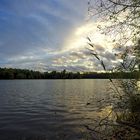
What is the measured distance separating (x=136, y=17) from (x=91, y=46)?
1.79 m

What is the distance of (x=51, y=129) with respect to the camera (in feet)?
55.9

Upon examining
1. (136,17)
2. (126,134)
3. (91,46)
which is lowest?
(126,134)

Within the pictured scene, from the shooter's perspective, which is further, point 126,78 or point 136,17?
point 126,78

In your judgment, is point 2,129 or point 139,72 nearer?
point 139,72

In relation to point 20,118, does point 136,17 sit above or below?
above

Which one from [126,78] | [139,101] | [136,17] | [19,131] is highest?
[136,17]

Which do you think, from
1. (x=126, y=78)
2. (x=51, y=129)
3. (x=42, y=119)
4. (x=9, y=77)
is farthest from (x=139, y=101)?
(x=9, y=77)

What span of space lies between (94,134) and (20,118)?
9943mm

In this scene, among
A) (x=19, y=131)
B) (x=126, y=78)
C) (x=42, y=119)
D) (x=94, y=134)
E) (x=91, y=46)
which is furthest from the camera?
(x=42, y=119)

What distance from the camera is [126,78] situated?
945 centimetres

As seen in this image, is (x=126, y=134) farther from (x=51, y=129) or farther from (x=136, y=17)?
(x=51, y=129)

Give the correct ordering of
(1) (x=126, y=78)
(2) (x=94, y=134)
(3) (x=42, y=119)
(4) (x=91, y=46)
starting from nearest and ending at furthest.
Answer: (4) (x=91, y=46) → (1) (x=126, y=78) → (2) (x=94, y=134) → (3) (x=42, y=119)

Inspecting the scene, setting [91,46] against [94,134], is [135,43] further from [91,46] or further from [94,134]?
[94,134]

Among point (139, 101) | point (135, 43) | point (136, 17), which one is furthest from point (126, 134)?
point (136, 17)
